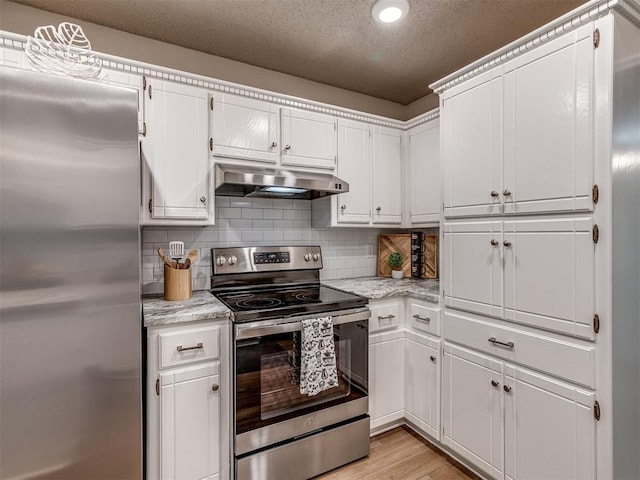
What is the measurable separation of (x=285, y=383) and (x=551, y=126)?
1814mm

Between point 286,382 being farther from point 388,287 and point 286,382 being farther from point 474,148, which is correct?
point 474,148

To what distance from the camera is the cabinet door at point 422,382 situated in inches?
80.5

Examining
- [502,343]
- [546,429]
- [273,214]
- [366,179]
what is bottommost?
[546,429]

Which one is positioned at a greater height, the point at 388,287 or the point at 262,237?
the point at 262,237

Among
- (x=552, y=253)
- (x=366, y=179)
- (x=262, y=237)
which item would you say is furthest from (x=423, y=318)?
(x=262, y=237)

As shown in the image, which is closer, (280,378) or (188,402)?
(188,402)

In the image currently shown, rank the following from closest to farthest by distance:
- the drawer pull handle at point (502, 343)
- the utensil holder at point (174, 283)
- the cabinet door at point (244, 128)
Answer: the drawer pull handle at point (502, 343) → the utensil holder at point (174, 283) → the cabinet door at point (244, 128)

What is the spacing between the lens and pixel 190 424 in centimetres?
159

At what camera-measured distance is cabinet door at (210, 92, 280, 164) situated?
6.48 feet

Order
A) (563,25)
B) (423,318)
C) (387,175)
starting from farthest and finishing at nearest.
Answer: (387,175)
(423,318)
(563,25)

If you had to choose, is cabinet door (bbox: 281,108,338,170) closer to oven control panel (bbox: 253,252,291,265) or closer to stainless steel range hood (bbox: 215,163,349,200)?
stainless steel range hood (bbox: 215,163,349,200)

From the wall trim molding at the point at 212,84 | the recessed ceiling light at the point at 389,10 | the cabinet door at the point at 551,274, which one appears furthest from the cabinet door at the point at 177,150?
the cabinet door at the point at 551,274

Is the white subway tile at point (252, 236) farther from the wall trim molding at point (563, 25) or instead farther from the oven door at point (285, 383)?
the wall trim molding at point (563, 25)

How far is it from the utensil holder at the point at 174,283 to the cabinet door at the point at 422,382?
4.96 feet
